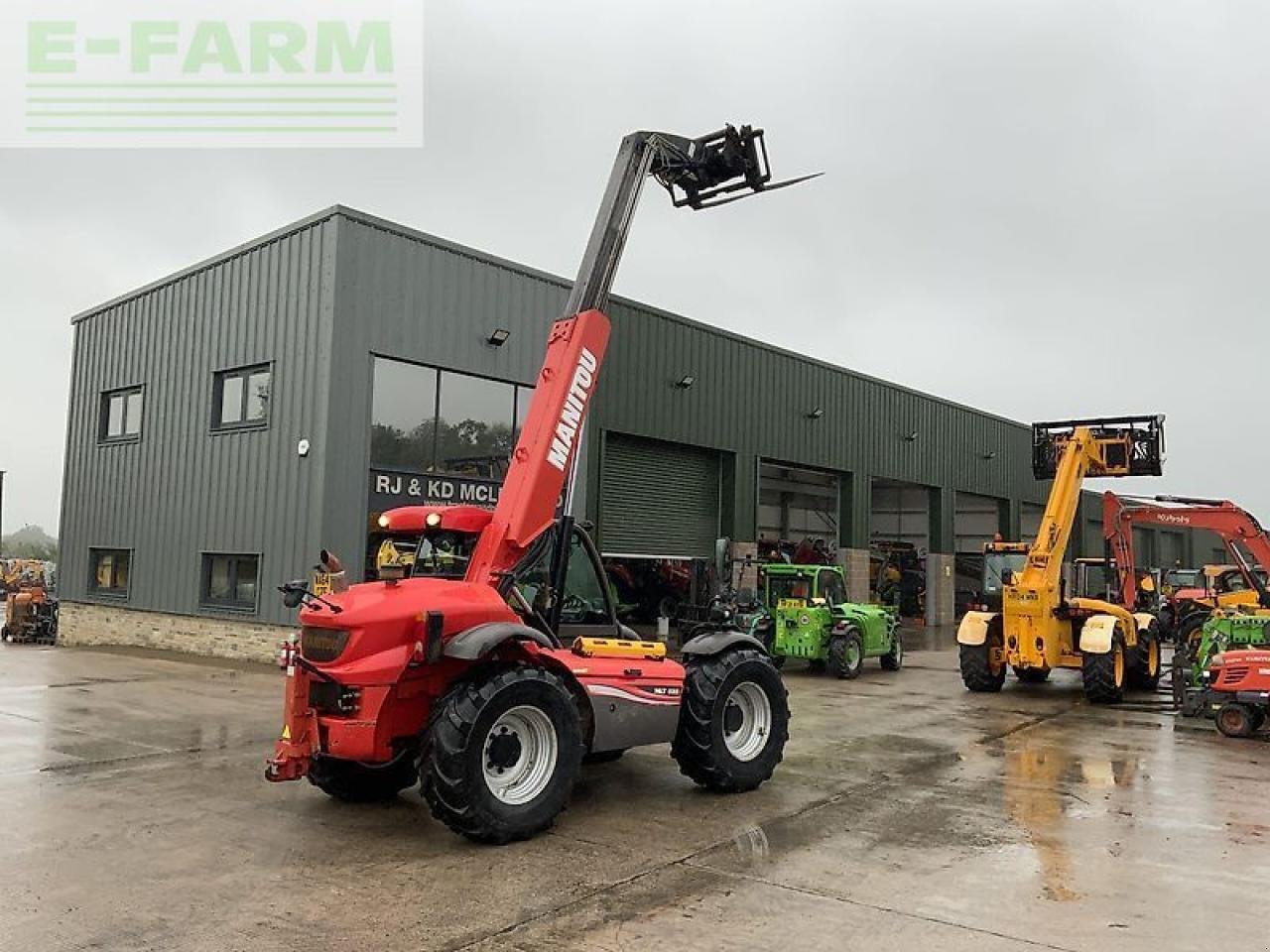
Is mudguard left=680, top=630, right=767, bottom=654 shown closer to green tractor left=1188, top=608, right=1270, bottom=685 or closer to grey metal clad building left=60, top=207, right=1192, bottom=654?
green tractor left=1188, top=608, right=1270, bottom=685

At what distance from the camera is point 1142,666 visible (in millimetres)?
14258

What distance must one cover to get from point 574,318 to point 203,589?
38.8ft

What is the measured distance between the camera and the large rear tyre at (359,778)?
668 cm

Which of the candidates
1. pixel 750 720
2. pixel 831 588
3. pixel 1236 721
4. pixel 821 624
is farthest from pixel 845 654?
pixel 750 720

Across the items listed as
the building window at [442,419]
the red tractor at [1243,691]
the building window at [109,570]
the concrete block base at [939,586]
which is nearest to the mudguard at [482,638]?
the red tractor at [1243,691]

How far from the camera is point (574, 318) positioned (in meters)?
7.34

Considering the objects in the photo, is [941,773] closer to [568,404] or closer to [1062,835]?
[1062,835]

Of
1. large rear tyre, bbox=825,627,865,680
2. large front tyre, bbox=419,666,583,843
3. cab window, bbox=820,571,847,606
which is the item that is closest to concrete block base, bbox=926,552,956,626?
cab window, bbox=820,571,847,606

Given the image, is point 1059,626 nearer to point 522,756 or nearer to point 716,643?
point 716,643

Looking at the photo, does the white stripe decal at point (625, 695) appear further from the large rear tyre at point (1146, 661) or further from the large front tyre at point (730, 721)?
the large rear tyre at point (1146, 661)

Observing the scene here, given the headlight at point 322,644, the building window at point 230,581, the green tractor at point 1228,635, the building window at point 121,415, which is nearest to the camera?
the headlight at point 322,644

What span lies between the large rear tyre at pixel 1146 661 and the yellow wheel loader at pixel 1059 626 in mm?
13

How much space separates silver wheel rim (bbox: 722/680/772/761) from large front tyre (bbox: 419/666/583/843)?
1.66 meters

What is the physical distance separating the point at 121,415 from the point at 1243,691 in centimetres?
1923
